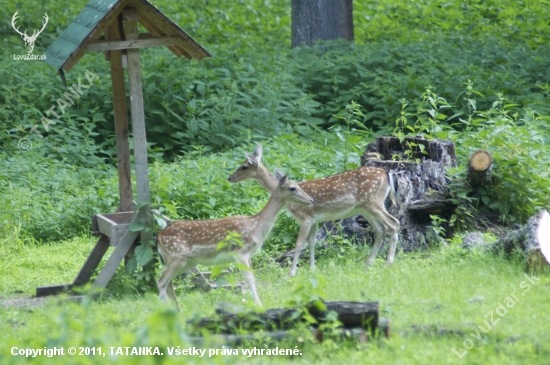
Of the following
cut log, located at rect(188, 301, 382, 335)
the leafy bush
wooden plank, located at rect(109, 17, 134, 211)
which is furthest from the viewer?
the leafy bush

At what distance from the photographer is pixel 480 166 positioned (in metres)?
9.88

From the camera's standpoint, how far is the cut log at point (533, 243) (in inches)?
324

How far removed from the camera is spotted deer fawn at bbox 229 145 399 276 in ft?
30.0

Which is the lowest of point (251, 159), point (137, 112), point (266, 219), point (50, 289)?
point (50, 289)

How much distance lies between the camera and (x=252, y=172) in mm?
9344

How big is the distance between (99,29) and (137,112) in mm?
856

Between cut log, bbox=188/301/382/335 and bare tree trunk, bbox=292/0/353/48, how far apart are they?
13.2 metres

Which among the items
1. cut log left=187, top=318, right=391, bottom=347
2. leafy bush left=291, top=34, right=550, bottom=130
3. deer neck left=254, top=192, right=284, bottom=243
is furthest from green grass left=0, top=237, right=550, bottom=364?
leafy bush left=291, top=34, right=550, bottom=130

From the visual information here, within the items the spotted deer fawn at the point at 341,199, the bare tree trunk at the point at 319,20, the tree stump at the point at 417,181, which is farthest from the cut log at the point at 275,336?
the bare tree trunk at the point at 319,20

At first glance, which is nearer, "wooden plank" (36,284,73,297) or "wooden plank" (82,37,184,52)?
"wooden plank" (82,37,184,52)

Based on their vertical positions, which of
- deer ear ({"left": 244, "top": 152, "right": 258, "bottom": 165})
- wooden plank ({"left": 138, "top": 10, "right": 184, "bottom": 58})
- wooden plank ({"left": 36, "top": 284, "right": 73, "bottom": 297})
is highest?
wooden plank ({"left": 138, "top": 10, "right": 184, "bottom": 58})

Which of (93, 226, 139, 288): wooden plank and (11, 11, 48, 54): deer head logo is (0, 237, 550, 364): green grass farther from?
(11, 11, 48, 54): deer head logo

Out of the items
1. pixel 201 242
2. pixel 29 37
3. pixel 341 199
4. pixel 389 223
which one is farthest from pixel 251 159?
pixel 29 37

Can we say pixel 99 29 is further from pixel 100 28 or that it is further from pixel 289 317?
pixel 289 317
